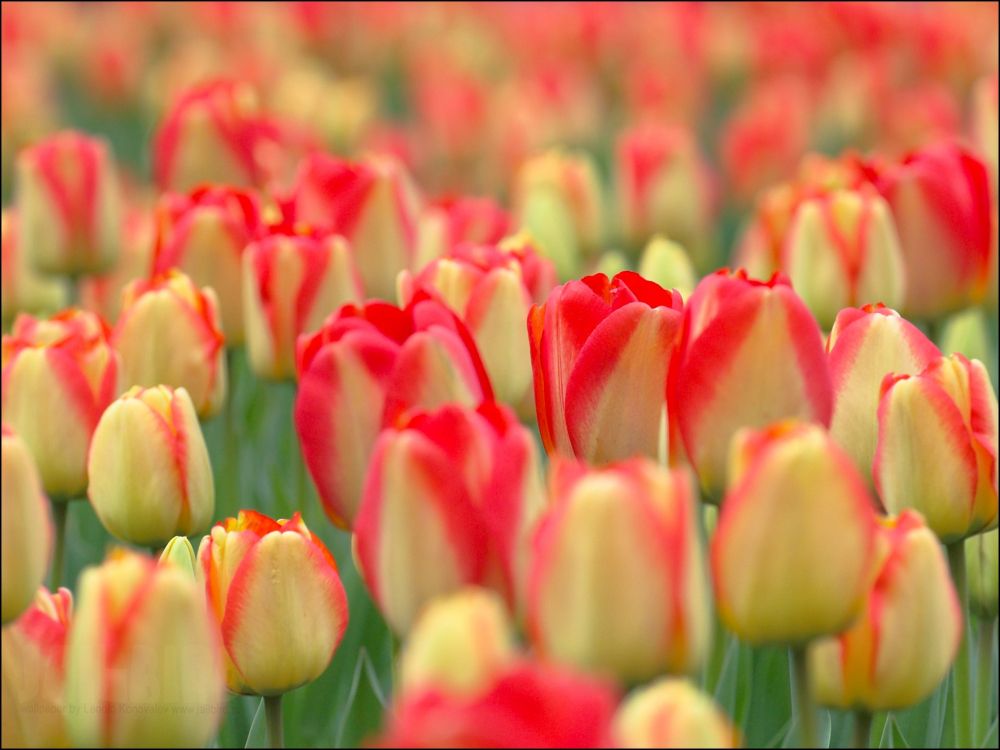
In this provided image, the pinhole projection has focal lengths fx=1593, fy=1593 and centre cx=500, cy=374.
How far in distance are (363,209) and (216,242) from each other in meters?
0.19

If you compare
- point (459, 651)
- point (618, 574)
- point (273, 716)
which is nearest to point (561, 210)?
point (273, 716)

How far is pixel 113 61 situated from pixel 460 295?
334 cm

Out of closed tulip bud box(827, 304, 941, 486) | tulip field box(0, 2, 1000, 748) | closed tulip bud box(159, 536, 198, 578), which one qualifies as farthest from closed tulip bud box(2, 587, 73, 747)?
closed tulip bud box(827, 304, 941, 486)

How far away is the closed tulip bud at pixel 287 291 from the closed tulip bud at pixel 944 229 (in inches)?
26.8

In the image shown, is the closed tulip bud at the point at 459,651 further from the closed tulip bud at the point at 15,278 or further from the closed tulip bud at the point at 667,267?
the closed tulip bud at the point at 15,278

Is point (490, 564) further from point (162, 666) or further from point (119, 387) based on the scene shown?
point (119, 387)

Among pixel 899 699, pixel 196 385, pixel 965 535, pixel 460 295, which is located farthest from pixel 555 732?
pixel 196 385

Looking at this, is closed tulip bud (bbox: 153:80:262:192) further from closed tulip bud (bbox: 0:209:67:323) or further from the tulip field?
closed tulip bud (bbox: 0:209:67:323)

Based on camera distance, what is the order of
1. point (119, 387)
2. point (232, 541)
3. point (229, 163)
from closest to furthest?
point (232, 541) → point (119, 387) → point (229, 163)

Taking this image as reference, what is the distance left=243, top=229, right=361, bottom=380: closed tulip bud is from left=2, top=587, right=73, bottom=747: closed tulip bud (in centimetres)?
74

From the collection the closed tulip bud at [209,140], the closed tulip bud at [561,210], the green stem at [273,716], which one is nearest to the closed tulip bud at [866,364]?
the green stem at [273,716]

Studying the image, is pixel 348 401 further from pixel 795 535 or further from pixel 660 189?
pixel 660 189

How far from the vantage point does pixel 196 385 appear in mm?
1690

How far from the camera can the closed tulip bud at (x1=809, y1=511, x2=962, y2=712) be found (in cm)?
100
